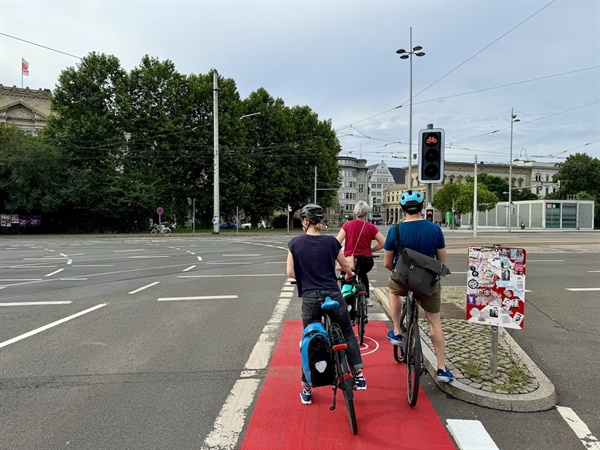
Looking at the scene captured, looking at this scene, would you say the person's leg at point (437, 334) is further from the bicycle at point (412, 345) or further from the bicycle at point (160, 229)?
the bicycle at point (160, 229)

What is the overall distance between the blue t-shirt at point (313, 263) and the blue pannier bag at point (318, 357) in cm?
39

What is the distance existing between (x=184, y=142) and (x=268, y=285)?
33.8 m

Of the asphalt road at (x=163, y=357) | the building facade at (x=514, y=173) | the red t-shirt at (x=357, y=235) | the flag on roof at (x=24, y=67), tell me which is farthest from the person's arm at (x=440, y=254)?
the building facade at (x=514, y=173)

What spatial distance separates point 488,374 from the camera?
4.16m

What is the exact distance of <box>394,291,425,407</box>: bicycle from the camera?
3.60 m

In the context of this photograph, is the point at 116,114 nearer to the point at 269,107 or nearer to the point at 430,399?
the point at 269,107

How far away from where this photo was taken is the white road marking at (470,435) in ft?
10.0

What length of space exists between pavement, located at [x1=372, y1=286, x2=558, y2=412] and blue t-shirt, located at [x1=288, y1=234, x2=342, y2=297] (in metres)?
1.63

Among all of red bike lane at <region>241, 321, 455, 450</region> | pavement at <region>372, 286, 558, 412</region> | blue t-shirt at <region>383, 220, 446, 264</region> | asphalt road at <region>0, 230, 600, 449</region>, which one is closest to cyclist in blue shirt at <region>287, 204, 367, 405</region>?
red bike lane at <region>241, 321, 455, 450</region>

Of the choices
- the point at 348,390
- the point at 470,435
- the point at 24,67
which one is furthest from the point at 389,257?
the point at 24,67

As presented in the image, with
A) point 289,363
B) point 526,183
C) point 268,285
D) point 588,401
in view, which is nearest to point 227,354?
point 289,363

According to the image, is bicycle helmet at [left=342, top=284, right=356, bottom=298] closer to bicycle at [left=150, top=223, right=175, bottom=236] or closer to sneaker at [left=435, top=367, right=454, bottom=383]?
sneaker at [left=435, top=367, right=454, bottom=383]

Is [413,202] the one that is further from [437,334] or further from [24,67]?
[24,67]

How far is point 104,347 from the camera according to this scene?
545 cm
